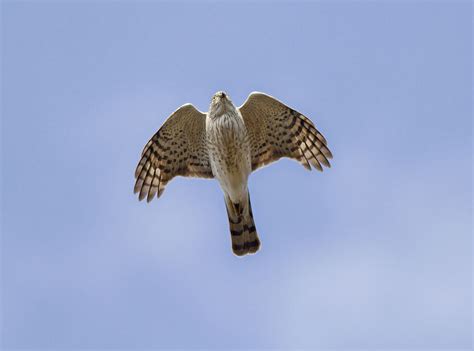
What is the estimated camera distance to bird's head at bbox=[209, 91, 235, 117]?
1716 centimetres

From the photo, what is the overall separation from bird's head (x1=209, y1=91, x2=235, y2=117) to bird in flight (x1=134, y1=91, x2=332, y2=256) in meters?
0.16

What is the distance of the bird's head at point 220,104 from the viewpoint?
17.2 m

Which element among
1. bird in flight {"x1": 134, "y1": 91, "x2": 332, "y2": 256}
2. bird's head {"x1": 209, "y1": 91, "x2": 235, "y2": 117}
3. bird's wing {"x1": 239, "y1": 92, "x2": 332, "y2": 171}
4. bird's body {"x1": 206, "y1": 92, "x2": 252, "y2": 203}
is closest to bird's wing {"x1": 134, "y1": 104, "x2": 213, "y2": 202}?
bird in flight {"x1": 134, "y1": 91, "x2": 332, "y2": 256}

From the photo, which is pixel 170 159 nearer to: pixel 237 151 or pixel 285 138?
pixel 237 151

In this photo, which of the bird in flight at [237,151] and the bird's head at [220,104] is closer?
the bird's head at [220,104]

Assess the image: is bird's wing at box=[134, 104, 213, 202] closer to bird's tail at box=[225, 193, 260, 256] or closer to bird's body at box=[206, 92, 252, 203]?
bird's body at box=[206, 92, 252, 203]

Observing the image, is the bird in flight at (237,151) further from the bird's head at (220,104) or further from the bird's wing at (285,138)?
the bird's head at (220,104)

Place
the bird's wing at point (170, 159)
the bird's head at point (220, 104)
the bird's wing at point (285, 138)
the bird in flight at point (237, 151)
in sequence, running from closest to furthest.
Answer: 1. the bird's head at point (220, 104)
2. the bird in flight at point (237, 151)
3. the bird's wing at point (285, 138)
4. the bird's wing at point (170, 159)

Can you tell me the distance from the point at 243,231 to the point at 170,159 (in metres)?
1.94

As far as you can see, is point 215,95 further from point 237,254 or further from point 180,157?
point 237,254

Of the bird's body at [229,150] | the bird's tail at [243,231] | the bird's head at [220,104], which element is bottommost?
the bird's tail at [243,231]

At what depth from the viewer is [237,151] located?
17328mm

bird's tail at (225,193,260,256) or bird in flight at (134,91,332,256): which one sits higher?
bird in flight at (134,91,332,256)

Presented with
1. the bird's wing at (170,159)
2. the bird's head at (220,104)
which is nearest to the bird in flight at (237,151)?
the bird's wing at (170,159)
